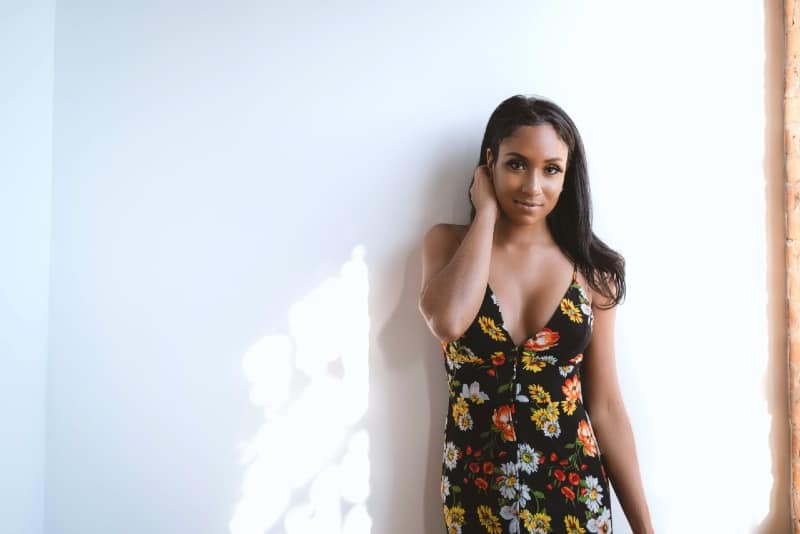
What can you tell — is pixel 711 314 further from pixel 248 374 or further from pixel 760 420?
pixel 248 374

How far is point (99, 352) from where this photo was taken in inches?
60.3

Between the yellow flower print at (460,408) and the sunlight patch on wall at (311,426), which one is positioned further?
the sunlight patch on wall at (311,426)

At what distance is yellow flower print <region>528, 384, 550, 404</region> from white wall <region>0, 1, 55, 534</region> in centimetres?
129

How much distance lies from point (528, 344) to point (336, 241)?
23.5 inches

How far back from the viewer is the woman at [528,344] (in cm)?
132

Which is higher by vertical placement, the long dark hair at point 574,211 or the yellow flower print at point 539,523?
the long dark hair at point 574,211


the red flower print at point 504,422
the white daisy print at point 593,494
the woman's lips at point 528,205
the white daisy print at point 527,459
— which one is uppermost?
the woman's lips at point 528,205

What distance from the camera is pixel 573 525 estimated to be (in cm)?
133

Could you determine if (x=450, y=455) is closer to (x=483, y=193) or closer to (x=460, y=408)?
(x=460, y=408)

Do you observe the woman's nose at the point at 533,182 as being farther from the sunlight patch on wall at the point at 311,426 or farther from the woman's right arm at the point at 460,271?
the sunlight patch on wall at the point at 311,426

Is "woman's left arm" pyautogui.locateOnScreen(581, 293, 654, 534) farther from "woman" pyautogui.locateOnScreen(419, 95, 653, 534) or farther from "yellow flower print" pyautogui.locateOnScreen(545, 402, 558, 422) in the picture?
"yellow flower print" pyautogui.locateOnScreen(545, 402, 558, 422)

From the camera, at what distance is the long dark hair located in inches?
55.9

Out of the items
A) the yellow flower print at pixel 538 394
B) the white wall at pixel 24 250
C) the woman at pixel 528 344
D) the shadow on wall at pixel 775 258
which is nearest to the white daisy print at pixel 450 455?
the woman at pixel 528 344

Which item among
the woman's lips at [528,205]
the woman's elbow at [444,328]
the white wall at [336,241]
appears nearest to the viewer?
the woman's elbow at [444,328]
